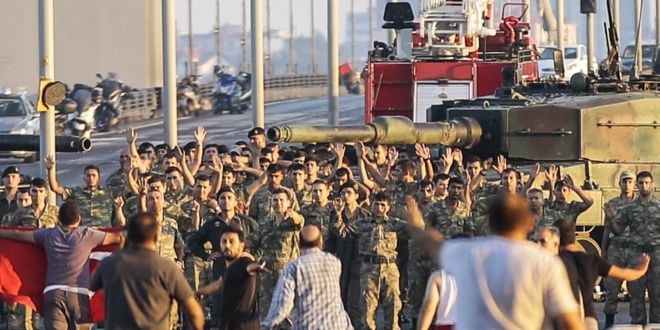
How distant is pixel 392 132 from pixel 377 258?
2523mm

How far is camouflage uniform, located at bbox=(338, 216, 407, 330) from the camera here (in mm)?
19250

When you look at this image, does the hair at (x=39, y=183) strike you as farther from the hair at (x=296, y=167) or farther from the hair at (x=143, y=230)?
the hair at (x=143, y=230)

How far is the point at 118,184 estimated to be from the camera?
2181cm

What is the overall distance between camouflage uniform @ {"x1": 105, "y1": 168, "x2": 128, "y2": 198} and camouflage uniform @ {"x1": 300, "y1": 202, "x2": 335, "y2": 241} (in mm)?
2020

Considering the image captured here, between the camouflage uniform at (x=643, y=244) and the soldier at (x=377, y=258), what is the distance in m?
2.25

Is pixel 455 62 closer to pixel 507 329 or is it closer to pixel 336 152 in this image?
pixel 336 152

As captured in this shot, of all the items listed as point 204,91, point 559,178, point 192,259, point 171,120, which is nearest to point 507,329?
point 192,259

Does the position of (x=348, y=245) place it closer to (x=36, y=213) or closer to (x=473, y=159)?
(x=36, y=213)

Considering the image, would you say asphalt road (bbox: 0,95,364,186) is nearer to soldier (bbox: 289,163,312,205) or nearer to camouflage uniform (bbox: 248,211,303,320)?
soldier (bbox: 289,163,312,205)

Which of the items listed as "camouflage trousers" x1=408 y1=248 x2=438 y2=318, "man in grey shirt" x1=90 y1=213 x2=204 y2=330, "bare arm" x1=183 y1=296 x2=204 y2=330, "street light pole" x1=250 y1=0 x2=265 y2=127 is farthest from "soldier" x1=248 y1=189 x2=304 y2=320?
"street light pole" x1=250 y1=0 x2=265 y2=127

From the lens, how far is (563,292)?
976cm

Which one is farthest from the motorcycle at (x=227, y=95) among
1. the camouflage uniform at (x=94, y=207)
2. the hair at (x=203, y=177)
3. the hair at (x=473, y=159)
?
the camouflage uniform at (x=94, y=207)

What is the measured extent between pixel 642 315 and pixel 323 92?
6041cm

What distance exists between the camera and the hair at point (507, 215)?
985 cm
